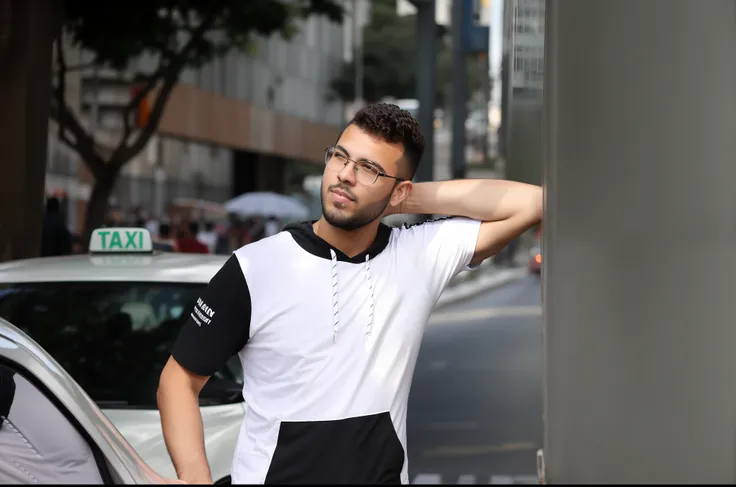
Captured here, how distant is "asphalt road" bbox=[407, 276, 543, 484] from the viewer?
994 cm

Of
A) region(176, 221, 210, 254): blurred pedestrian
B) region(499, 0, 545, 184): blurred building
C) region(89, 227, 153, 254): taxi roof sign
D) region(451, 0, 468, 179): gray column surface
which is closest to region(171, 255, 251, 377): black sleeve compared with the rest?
region(89, 227, 153, 254): taxi roof sign

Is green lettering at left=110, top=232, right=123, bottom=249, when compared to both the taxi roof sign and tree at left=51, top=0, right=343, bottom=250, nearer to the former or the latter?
the taxi roof sign

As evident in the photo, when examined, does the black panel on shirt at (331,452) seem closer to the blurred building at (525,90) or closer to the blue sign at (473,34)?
the blurred building at (525,90)

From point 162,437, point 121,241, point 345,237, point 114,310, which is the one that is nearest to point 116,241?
point 121,241

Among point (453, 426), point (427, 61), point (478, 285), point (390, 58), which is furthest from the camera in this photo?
point (390, 58)

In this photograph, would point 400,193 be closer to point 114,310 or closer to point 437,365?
point 114,310

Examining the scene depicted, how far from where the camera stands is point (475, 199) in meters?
3.54

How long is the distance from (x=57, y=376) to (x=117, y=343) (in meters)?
2.66

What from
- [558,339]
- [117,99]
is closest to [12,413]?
[558,339]

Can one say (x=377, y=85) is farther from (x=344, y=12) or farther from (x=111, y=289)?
(x=111, y=289)

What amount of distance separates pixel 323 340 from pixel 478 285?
38.3m

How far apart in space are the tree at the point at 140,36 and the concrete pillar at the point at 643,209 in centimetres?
1649

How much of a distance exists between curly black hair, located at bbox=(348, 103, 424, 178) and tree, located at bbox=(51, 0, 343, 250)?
15316 millimetres

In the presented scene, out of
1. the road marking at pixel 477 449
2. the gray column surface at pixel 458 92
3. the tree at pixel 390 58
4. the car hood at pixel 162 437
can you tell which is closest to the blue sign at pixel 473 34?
the gray column surface at pixel 458 92
